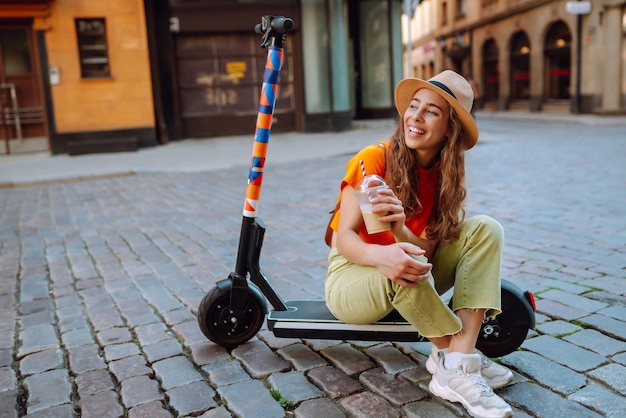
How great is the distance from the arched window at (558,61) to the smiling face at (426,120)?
23.9 meters

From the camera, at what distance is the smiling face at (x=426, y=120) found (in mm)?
2359

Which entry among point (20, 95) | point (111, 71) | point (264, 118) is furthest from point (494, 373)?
point (20, 95)

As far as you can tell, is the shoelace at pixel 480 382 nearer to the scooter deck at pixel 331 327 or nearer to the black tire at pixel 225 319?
the scooter deck at pixel 331 327

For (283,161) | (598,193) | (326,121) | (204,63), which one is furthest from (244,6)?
(598,193)

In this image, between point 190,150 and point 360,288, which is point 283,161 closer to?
point 190,150

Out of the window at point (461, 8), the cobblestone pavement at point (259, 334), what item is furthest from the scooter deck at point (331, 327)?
the window at point (461, 8)

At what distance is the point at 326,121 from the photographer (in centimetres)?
1517

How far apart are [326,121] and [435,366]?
13.0 meters

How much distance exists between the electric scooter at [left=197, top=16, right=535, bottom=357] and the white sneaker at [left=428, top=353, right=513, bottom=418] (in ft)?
0.80

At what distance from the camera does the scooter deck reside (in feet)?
8.20

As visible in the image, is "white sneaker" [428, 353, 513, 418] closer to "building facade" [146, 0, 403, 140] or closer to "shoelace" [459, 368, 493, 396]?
"shoelace" [459, 368, 493, 396]

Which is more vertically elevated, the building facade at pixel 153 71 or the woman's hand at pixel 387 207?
the building facade at pixel 153 71

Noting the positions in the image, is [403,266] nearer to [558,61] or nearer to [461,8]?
[558,61]

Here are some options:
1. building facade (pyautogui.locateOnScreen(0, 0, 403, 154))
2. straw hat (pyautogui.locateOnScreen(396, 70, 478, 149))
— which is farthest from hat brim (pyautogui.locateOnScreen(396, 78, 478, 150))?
building facade (pyautogui.locateOnScreen(0, 0, 403, 154))
